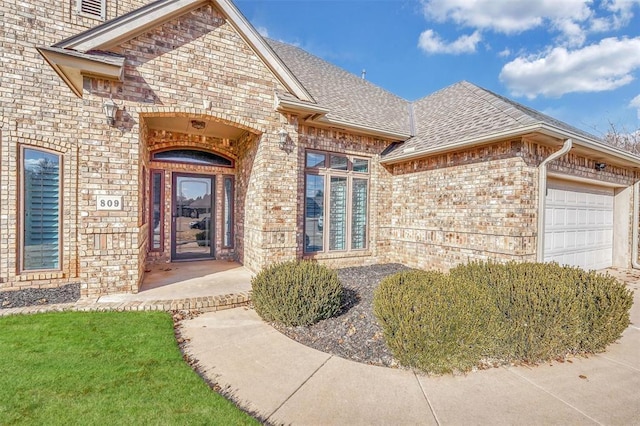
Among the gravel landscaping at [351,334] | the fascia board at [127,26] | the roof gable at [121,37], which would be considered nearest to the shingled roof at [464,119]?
the roof gable at [121,37]

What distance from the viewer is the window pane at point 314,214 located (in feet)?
26.3

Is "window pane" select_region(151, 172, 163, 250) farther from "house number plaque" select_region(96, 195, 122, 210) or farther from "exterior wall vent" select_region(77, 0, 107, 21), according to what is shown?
"exterior wall vent" select_region(77, 0, 107, 21)

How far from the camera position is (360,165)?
8.82m

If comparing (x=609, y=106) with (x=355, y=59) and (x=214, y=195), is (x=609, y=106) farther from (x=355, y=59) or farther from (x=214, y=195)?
(x=214, y=195)

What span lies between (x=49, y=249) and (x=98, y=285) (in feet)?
7.15

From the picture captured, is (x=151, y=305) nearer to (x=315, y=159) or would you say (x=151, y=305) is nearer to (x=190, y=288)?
(x=190, y=288)

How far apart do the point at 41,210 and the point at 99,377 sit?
205 inches

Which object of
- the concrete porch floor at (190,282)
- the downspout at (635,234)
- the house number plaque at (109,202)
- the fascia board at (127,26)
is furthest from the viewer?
the downspout at (635,234)

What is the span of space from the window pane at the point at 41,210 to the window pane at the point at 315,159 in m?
5.62

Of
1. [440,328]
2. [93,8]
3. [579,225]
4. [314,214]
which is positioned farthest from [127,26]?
[579,225]

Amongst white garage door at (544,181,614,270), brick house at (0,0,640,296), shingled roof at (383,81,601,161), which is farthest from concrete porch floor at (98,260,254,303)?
white garage door at (544,181,614,270)

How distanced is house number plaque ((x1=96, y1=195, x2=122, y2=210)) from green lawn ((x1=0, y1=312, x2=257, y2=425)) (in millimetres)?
1922

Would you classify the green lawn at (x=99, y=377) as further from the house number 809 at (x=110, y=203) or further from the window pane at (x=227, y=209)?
the window pane at (x=227, y=209)

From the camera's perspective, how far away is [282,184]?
22.3 feet
